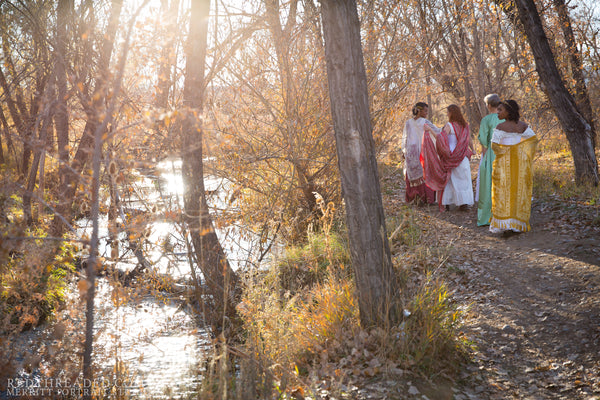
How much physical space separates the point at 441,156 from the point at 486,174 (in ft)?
4.18

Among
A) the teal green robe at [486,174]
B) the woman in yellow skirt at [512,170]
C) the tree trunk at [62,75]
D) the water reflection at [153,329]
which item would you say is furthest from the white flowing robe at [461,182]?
the tree trunk at [62,75]

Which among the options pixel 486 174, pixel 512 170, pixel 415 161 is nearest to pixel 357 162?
pixel 512 170

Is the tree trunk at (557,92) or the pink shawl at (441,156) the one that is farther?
the pink shawl at (441,156)

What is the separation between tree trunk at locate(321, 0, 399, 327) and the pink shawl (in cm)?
482

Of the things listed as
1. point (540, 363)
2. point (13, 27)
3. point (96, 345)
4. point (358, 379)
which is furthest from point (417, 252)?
point (13, 27)

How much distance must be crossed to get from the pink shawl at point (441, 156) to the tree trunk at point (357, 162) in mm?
4822

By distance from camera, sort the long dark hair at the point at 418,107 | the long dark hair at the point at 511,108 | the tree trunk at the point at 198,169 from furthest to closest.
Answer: the long dark hair at the point at 418,107, the long dark hair at the point at 511,108, the tree trunk at the point at 198,169

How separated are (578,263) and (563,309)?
1049 mm

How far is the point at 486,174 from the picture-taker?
285 inches

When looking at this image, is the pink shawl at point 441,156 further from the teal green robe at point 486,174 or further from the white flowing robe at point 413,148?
the teal green robe at point 486,174

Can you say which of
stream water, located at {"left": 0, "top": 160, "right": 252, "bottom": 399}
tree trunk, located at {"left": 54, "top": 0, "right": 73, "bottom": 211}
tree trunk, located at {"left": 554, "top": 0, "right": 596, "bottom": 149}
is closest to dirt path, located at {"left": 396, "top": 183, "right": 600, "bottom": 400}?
stream water, located at {"left": 0, "top": 160, "right": 252, "bottom": 399}

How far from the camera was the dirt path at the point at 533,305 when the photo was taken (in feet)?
11.9

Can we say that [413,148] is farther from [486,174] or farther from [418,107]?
[486,174]

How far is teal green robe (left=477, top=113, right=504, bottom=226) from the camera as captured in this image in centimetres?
722
